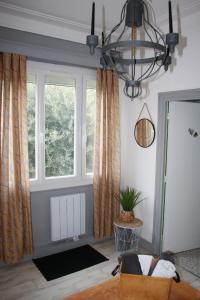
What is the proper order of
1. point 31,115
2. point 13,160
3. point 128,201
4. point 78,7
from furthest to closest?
point 128,201 < point 31,115 < point 13,160 < point 78,7

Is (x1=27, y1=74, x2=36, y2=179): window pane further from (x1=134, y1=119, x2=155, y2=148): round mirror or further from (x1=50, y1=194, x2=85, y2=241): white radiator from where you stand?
(x1=134, y1=119, x2=155, y2=148): round mirror

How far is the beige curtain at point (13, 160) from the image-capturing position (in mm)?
2873

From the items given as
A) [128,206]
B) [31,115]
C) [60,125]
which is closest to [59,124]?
[60,125]

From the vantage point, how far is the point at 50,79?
331cm

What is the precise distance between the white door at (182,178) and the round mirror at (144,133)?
260 millimetres

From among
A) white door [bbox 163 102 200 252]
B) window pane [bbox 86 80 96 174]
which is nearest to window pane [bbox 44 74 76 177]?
window pane [bbox 86 80 96 174]

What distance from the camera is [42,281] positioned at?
2.84 meters

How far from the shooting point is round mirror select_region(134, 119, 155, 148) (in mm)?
3430

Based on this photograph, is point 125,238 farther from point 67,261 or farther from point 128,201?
point 67,261

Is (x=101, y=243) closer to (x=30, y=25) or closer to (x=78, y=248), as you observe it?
(x=78, y=248)

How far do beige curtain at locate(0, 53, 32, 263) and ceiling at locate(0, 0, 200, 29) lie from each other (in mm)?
507

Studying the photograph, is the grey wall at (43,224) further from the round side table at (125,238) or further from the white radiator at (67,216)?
the round side table at (125,238)

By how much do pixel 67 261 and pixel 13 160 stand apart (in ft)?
4.59

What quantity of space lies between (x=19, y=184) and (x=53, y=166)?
0.55 m
